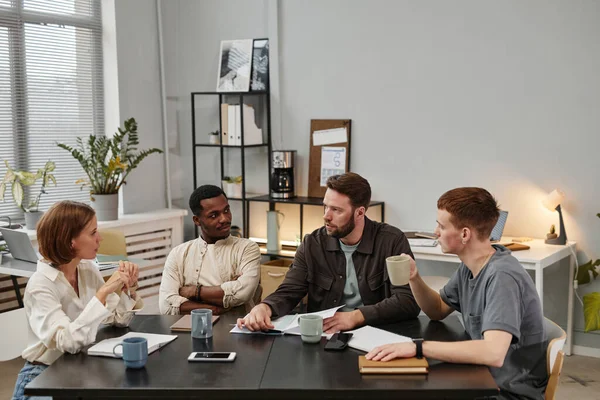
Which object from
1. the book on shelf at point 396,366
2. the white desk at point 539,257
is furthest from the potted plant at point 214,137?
the book on shelf at point 396,366

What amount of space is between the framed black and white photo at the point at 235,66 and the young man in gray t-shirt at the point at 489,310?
331 cm

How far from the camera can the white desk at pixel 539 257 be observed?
4129 mm

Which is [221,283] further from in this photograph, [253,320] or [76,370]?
[76,370]

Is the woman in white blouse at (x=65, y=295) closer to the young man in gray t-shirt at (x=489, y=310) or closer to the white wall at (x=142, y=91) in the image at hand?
the young man in gray t-shirt at (x=489, y=310)

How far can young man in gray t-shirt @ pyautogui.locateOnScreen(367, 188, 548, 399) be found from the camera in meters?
2.22

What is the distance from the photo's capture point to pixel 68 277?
2684mm

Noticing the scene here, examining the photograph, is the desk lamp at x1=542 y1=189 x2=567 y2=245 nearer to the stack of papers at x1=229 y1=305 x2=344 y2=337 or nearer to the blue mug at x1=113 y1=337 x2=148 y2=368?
the stack of papers at x1=229 y1=305 x2=344 y2=337

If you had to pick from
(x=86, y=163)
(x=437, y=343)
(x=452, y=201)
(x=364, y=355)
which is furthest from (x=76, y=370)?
(x=86, y=163)

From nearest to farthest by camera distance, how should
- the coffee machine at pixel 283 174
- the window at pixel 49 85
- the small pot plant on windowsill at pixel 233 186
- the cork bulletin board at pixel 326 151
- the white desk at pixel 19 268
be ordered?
1. the white desk at pixel 19 268
2. the window at pixel 49 85
3. the cork bulletin board at pixel 326 151
4. the coffee machine at pixel 283 174
5. the small pot plant on windowsill at pixel 233 186

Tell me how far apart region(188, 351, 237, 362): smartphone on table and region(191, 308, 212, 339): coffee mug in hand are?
194mm

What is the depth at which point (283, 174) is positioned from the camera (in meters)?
5.42

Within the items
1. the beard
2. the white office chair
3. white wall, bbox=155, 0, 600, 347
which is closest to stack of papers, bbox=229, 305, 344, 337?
the beard

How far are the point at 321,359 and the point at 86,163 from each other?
3.33m

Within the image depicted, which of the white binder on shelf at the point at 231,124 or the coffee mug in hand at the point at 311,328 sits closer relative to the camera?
the coffee mug in hand at the point at 311,328
